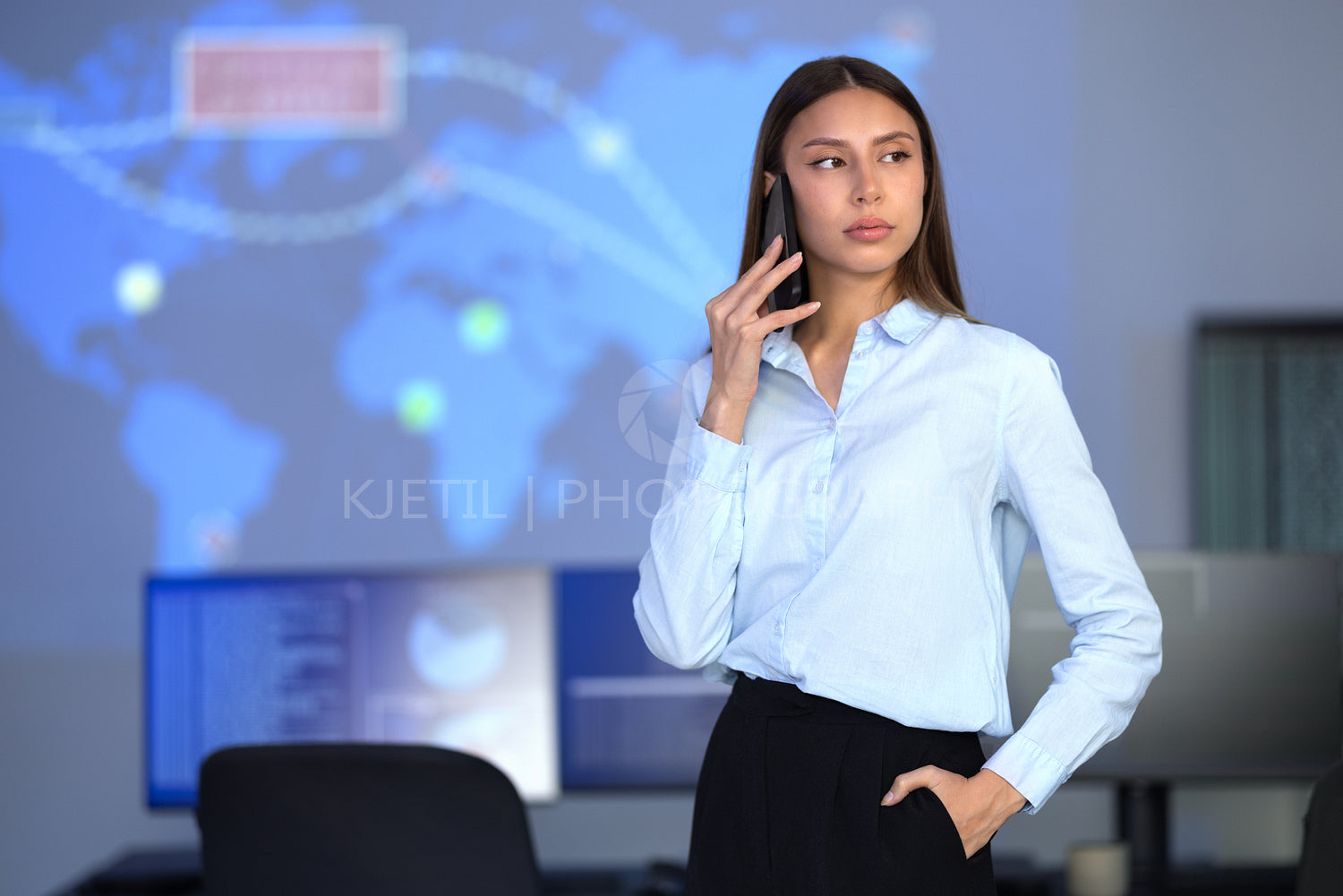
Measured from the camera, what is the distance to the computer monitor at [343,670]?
211cm

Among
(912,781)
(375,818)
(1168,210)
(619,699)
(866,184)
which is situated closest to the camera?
(912,781)

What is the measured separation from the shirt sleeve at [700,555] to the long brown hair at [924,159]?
0.26 m

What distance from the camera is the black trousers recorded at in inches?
43.5

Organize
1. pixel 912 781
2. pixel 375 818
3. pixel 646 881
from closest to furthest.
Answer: pixel 912 781 < pixel 375 818 < pixel 646 881

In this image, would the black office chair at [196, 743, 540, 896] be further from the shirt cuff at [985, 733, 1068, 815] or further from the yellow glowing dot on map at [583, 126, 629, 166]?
the yellow glowing dot on map at [583, 126, 629, 166]

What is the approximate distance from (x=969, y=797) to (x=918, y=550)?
0.22 metres

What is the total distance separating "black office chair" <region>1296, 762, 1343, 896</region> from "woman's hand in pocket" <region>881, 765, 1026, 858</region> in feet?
1.08

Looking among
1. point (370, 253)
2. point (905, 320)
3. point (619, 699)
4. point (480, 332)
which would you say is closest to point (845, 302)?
point (905, 320)

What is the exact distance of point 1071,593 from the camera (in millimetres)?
1146

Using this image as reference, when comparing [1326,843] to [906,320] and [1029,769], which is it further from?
[906,320]

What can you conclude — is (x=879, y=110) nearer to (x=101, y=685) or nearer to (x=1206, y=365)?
(x=1206, y=365)

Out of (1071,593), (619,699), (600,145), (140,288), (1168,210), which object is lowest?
(619,699)

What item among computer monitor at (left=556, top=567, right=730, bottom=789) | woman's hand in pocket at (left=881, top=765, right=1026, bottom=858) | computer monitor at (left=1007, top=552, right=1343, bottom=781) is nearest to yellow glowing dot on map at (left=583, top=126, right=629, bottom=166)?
computer monitor at (left=556, top=567, right=730, bottom=789)

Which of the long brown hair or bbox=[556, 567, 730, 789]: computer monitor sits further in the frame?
bbox=[556, 567, 730, 789]: computer monitor
